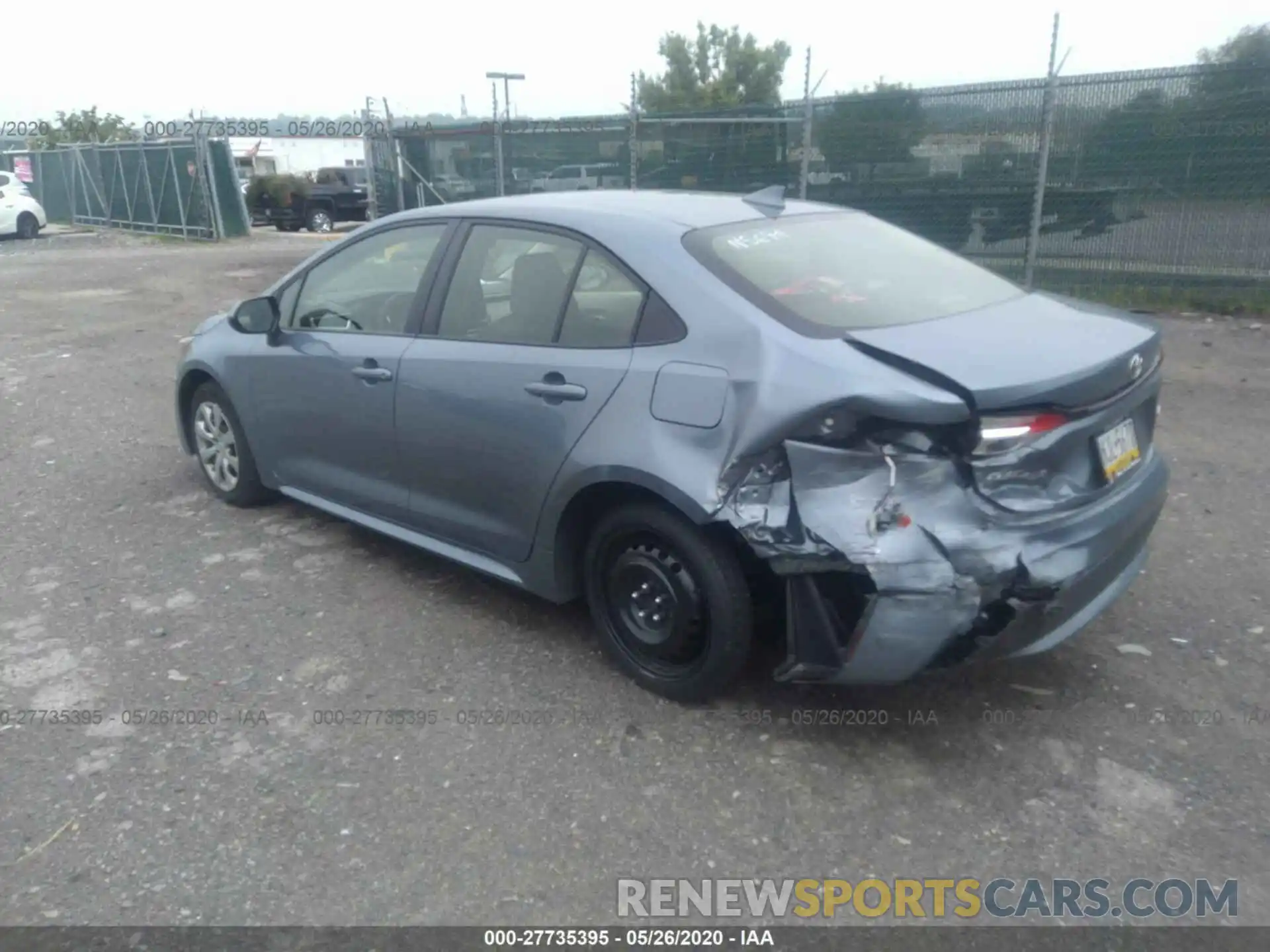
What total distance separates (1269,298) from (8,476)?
33.8 ft

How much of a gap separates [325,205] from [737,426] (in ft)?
93.3

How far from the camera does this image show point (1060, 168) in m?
10.8

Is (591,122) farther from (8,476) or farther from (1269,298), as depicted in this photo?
(8,476)

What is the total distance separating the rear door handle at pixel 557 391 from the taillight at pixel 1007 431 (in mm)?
1309

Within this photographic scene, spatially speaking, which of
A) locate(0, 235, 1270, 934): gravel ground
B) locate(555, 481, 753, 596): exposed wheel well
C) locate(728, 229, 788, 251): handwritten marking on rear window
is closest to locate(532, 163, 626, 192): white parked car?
locate(0, 235, 1270, 934): gravel ground

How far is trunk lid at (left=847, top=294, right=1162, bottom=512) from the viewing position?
3.07 m

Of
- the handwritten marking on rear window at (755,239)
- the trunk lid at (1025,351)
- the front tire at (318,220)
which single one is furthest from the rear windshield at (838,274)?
the front tire at (318,220)

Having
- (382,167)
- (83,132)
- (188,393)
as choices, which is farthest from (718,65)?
(188,393)

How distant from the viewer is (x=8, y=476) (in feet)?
21.2

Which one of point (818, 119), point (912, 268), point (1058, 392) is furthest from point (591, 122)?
point (1058, 392)

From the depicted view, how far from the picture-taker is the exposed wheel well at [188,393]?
5.64m

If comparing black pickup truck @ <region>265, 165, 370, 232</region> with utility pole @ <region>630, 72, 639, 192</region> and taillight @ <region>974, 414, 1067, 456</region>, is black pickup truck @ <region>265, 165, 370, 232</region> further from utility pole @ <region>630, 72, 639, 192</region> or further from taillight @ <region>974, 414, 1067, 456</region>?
taillight @ <region>974, 414, 1067, 456</region>

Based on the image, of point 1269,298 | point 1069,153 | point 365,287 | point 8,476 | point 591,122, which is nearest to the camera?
point 365,287

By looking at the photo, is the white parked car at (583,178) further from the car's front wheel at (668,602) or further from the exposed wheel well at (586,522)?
the car's front wheel at (668,602)
